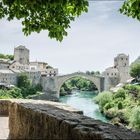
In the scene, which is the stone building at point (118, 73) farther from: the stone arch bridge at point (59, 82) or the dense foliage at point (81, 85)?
the dense foliage at point (81, 85)

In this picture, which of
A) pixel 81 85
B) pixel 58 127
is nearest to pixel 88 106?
pixel 58 127

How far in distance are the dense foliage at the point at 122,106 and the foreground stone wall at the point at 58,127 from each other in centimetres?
2186

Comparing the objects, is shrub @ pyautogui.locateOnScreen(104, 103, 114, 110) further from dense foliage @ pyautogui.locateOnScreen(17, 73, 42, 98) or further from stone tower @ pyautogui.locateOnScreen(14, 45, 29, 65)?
stone tower @ pyautogui.locateOnScreen(14, 45, 29, 65)

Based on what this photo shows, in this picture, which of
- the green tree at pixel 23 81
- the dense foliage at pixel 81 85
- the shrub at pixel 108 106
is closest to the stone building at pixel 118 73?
the dense foliage at pixel 81 85

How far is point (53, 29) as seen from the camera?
7441mm

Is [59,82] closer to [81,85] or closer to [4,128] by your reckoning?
[81,85]

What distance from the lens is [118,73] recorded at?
291 feet

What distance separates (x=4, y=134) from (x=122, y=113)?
31.9 meters

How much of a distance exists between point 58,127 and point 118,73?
278 feet

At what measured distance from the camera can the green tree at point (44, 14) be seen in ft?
22.5

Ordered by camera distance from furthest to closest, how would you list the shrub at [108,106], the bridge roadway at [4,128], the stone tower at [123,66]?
the stone tower at [123,66], the shrub at [108,106], the bridge roadway at [4,128]

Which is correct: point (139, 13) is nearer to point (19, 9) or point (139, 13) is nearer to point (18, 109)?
point (19, 9)

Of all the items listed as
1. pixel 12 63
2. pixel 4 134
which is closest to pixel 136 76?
pixel 12 63

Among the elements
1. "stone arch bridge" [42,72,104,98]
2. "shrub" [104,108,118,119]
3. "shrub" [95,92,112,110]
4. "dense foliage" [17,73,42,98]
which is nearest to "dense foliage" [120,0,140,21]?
"shrub" [104,108,118,119]
